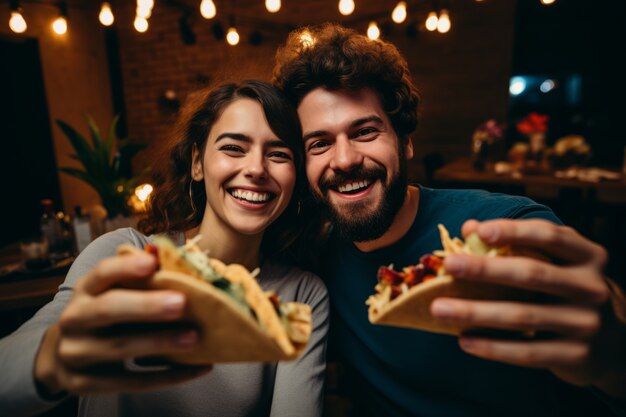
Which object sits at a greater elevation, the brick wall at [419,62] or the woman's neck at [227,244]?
the brick wall at [419,62]

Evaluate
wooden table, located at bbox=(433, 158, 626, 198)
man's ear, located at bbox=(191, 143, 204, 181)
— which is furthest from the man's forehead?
wooden table, located at bbox=(433, 158, 626, 198)

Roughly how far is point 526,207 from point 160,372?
144 cm

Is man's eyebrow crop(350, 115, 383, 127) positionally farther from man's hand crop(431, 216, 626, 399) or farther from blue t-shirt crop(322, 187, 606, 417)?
man's hand crop(431, 216, 626, 399)

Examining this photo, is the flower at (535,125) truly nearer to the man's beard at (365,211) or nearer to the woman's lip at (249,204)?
the man's beard at (365,211)

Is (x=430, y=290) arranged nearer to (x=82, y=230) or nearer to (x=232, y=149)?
(x=232, y=149)

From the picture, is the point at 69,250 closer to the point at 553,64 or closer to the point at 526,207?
the point at 526,207

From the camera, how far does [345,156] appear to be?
155cm

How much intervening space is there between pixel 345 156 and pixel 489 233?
83 centimetres

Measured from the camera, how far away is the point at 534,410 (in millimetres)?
1448

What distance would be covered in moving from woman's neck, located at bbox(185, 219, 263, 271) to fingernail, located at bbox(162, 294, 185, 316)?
2.85ft

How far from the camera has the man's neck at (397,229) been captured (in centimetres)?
167

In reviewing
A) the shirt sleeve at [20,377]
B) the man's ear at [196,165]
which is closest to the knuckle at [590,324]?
the shirt sleeve at [20,377]

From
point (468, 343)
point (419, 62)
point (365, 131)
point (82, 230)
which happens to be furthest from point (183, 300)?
point (419, 62)

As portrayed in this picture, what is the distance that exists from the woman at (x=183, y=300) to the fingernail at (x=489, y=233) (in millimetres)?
699
